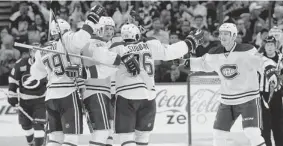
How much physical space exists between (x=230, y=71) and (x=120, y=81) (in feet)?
3.31

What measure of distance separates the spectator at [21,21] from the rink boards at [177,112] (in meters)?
1.63

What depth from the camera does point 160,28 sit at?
968cm

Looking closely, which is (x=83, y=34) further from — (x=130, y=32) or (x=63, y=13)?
(x=63, y=13)

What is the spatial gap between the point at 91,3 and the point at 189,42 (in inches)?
180

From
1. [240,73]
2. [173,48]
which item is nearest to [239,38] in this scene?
[173,48]

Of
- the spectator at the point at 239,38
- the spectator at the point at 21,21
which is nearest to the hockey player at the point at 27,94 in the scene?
the spectator at the point at 21,21

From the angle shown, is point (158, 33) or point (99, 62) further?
point (158, 33)

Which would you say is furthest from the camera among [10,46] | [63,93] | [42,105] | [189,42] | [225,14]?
[225,14]

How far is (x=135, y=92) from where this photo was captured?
5680 millimetres

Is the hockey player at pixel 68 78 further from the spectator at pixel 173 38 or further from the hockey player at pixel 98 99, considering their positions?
the spectator at pixel 173 38

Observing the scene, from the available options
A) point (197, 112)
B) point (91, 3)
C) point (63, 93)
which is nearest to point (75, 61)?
point (63, 93)

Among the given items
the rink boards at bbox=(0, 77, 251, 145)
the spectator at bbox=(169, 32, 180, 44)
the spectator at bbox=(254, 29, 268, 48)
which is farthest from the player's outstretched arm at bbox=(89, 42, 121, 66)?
the spectator at bbox=(254, 29, 268, 48)

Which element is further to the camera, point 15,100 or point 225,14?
point 225,14

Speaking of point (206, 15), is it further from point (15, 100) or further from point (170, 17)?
point (15, 100)
